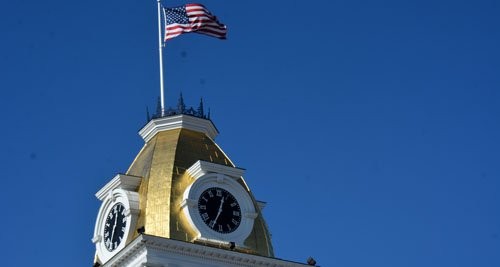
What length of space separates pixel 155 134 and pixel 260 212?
264 inches

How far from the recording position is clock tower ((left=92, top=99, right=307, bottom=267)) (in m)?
81.6

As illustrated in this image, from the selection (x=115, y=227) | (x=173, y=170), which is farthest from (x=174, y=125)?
(x=115, y=227)

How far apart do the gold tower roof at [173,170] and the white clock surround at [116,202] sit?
36 centimetres

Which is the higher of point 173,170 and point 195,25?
point 195,25

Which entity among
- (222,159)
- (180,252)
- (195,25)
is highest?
(195,25)

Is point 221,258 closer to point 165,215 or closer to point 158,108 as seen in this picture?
point 165,215

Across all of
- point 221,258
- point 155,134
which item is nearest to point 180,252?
point 221,258

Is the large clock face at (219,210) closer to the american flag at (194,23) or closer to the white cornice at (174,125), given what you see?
the white cornice at (174,125)

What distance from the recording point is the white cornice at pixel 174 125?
286 feet

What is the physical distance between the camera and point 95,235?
281 ft

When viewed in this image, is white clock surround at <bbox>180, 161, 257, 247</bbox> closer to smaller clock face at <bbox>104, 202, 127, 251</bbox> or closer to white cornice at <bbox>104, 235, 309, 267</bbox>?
white cornice at <bbox>104, 235, 309, 267</bbox>

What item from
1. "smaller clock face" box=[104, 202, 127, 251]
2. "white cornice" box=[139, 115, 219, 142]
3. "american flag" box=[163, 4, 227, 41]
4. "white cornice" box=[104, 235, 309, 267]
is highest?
"american flag" box=[163, 4, 227, 41]

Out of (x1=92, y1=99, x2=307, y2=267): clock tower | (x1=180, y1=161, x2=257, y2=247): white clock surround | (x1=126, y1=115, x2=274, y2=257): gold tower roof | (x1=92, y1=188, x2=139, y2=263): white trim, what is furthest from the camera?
(x1=92, y1=188, x2=139, y2=263): white trim

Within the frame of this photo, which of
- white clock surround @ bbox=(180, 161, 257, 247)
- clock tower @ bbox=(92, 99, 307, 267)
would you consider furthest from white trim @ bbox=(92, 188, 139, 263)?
white clock surround @ bbox=(180, 161, 257, 247)
